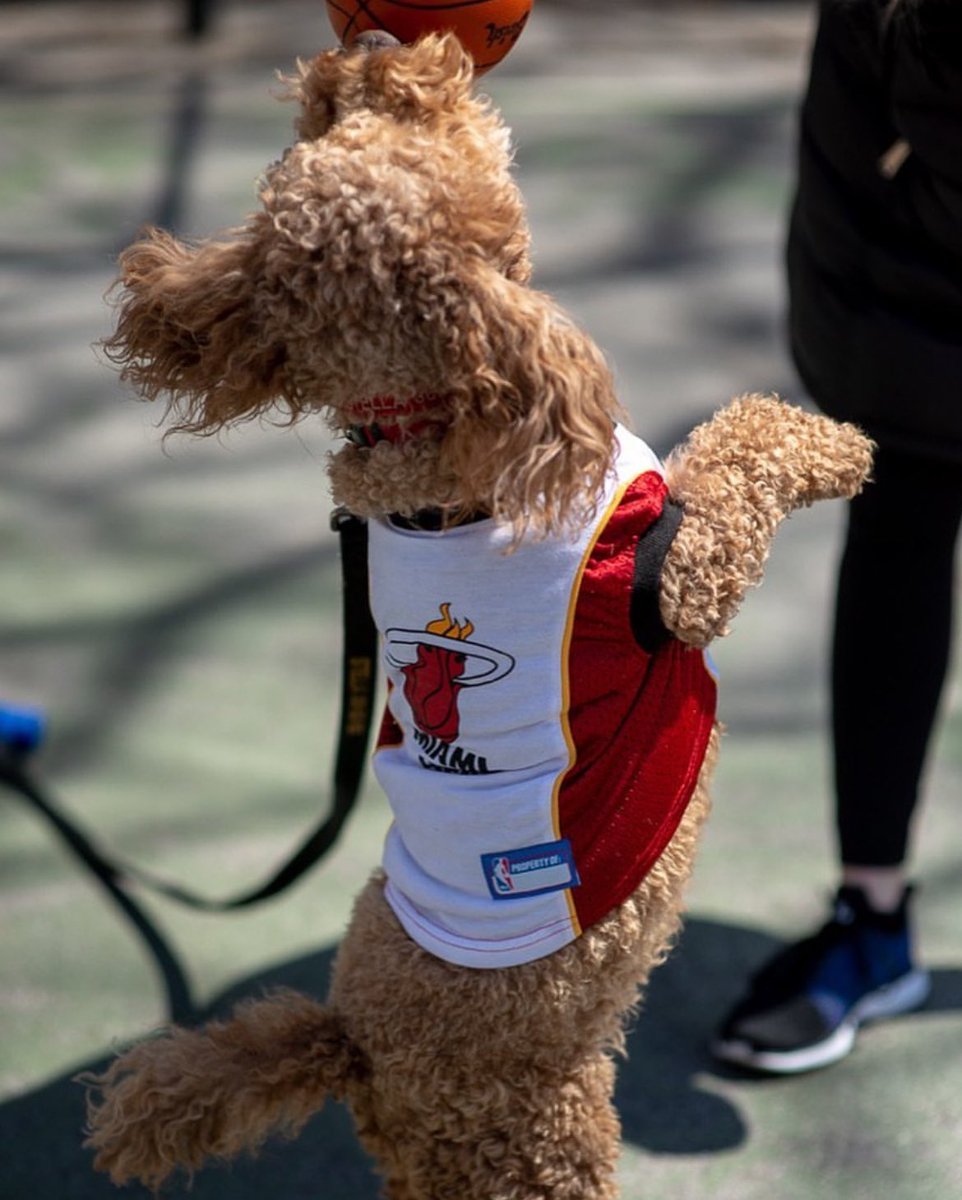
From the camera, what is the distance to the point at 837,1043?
6.64 ft

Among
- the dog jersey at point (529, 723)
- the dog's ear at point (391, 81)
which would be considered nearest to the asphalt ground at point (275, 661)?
the dog jersey at point (529, 723)

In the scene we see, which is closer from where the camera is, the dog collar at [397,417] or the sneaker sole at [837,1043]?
the dog collar at [397,417]

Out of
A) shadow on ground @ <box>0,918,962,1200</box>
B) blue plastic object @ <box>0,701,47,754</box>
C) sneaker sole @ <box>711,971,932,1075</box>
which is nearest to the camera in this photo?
shadow on ground @ <box>0,918,962,1200</box>

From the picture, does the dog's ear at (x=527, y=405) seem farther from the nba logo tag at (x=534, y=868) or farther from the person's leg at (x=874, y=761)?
the person's leg at (x=874, y=761)

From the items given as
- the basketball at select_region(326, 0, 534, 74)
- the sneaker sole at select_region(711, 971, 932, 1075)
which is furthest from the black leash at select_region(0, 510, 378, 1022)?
the sneaker sole at select_region(711, 971, 932, 1075)

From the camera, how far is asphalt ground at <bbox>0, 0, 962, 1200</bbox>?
193 cm

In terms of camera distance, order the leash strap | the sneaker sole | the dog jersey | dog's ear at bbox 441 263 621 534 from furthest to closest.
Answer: the sneaker sole < the leash strap < the dog jersey < dog's ear at bbox 441 263 621 534

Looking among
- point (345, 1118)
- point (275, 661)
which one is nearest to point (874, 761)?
point (345, 1118)

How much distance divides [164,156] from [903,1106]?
396 cm

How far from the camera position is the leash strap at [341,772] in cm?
159

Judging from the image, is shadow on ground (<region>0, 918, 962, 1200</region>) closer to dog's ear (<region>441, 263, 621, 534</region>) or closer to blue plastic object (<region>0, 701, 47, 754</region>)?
blue plastic object (<region>0, 701, 47, 754</region>)

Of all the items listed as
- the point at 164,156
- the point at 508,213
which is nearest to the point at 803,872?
the point at 508,213

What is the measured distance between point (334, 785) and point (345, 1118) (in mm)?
457

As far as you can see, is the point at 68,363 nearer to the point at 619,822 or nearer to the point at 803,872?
the point at 803,872
